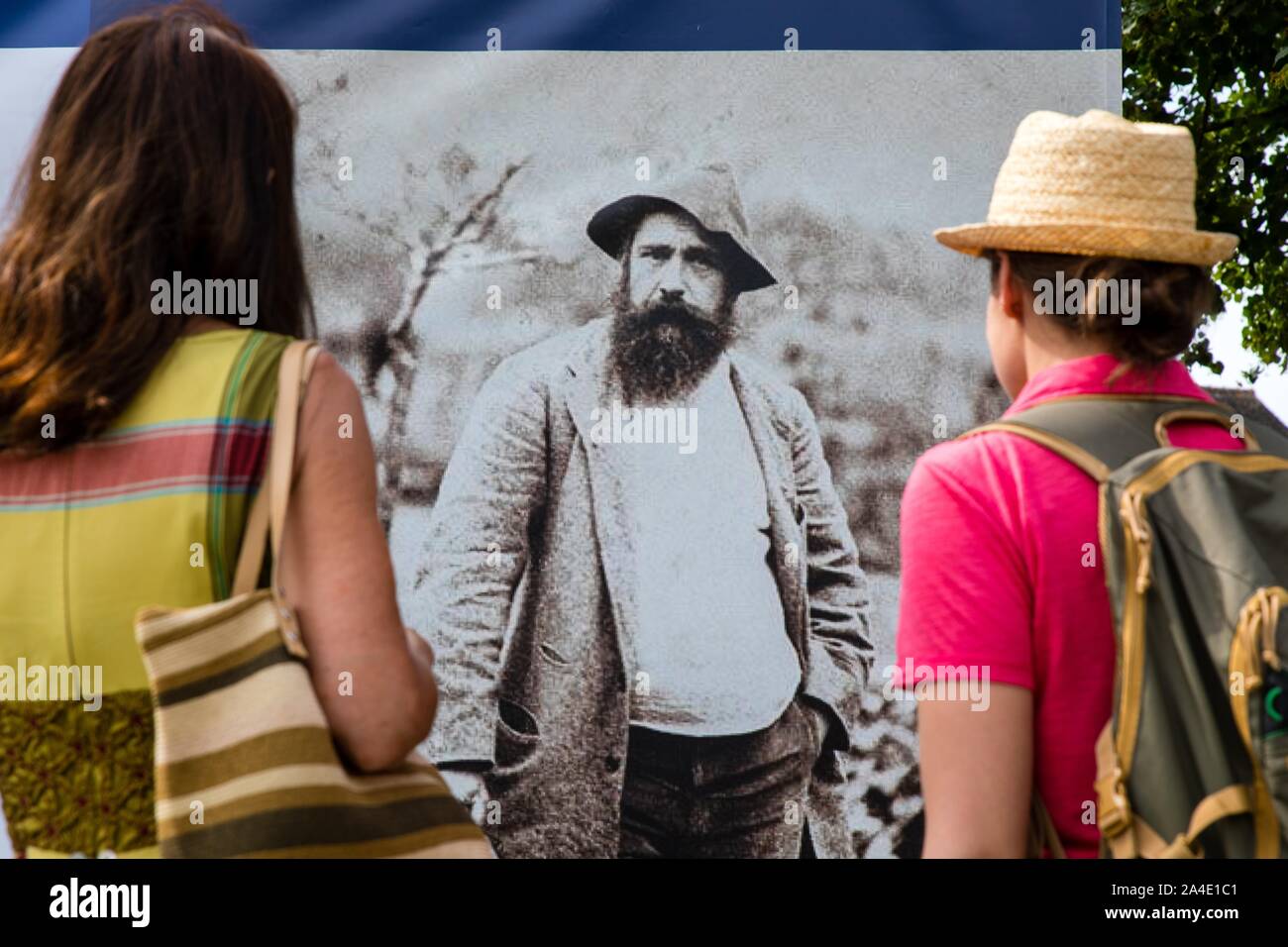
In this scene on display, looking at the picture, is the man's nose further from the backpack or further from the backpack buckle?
the backpack buckle

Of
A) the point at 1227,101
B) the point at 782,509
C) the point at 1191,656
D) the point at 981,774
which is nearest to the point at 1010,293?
the point at 1191,656

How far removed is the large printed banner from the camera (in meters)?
3.17

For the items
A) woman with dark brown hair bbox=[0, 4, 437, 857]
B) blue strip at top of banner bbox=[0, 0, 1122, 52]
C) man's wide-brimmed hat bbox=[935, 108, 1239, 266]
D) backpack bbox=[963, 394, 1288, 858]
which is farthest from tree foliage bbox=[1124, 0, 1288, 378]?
woman with dark brown hair bbox=[0, 4, 437, 857]

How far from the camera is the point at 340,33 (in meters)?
3.19

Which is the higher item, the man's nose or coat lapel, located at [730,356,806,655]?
the man's nose

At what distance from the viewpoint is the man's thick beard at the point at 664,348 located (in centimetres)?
320

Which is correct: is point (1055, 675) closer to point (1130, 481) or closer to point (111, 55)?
point (1130, 481)

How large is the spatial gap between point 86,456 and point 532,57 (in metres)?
1.66

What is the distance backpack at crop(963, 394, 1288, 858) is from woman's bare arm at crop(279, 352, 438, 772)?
0.73 metres

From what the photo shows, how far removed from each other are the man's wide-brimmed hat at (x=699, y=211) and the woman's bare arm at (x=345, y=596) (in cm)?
148

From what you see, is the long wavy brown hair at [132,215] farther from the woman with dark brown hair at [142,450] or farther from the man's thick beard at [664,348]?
the man's thick beard at [664,348]

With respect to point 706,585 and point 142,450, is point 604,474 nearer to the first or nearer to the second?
point 706,585

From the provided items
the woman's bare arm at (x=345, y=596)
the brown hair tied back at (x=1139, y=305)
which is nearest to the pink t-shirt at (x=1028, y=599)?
Result: the brown hair tied back at (x=1139, y=305)

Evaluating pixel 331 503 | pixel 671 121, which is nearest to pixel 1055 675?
pixel 331 503
